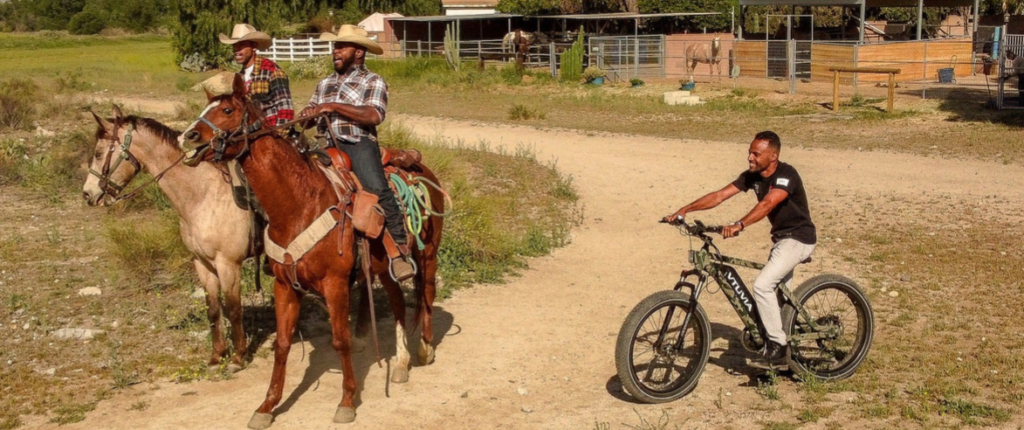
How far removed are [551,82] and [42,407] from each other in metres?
27.3

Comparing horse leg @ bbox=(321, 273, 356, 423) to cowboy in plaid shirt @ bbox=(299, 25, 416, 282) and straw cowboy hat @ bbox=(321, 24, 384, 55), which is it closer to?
cowboy in plaid shirt @ bbox=(299, 25, 416, 282)

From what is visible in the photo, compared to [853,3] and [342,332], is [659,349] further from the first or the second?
[853,3]

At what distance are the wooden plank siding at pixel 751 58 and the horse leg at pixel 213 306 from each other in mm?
27453

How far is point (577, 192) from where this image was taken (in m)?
14.3

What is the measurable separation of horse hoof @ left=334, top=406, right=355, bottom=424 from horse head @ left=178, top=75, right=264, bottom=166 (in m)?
1.65

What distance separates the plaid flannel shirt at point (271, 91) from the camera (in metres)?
7.68

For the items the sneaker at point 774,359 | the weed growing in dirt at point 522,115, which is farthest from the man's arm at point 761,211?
the weed growing in dirt at point 522,115

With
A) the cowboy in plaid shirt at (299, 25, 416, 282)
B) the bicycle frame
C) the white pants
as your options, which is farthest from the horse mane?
the white pants

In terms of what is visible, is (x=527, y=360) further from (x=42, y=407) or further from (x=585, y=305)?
(x=42, y=407)

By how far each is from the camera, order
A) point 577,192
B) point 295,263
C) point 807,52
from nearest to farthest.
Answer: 1. point 295,263
2. point 577,192
3. point 807,52

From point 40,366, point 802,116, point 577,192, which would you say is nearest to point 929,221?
point 577,192

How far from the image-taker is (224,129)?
5844 millimetres

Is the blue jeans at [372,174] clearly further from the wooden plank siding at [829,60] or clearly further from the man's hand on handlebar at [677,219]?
the wooden plank siding at [829,60]

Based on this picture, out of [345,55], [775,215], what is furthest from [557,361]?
[345,55]
